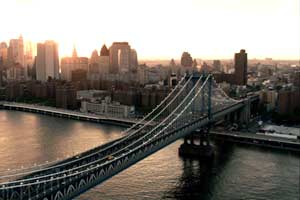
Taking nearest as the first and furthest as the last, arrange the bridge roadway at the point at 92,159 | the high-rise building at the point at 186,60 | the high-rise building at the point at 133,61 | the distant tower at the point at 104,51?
the bridge roadway at the point at 92,159 → the high-rise building at the point at 133,61 → the distant tower at the point at 104,51 → the high-rise building at the point at 186,60

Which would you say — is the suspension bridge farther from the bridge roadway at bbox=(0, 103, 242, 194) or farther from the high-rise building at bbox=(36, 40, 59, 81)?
the high-rise building at bbox=(36, 40, 59, 81)

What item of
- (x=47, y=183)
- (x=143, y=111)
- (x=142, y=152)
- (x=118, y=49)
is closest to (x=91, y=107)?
(x=143, y=111)

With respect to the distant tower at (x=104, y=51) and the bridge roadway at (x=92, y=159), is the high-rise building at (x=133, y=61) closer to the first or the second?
the distant tower at (x=104, y=51)

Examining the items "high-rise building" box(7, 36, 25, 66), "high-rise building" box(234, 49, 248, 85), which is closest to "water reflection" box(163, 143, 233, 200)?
"high-rise building" box(234, 49, 248, 85)

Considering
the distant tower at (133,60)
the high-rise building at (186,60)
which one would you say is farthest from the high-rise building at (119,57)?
the high-rise building at (186,60)

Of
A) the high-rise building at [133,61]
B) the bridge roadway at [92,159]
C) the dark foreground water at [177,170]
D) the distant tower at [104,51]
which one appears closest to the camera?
the bridge roadway at [92,159]

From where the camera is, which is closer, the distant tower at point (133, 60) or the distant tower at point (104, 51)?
the distant tower at point (133, 60)
